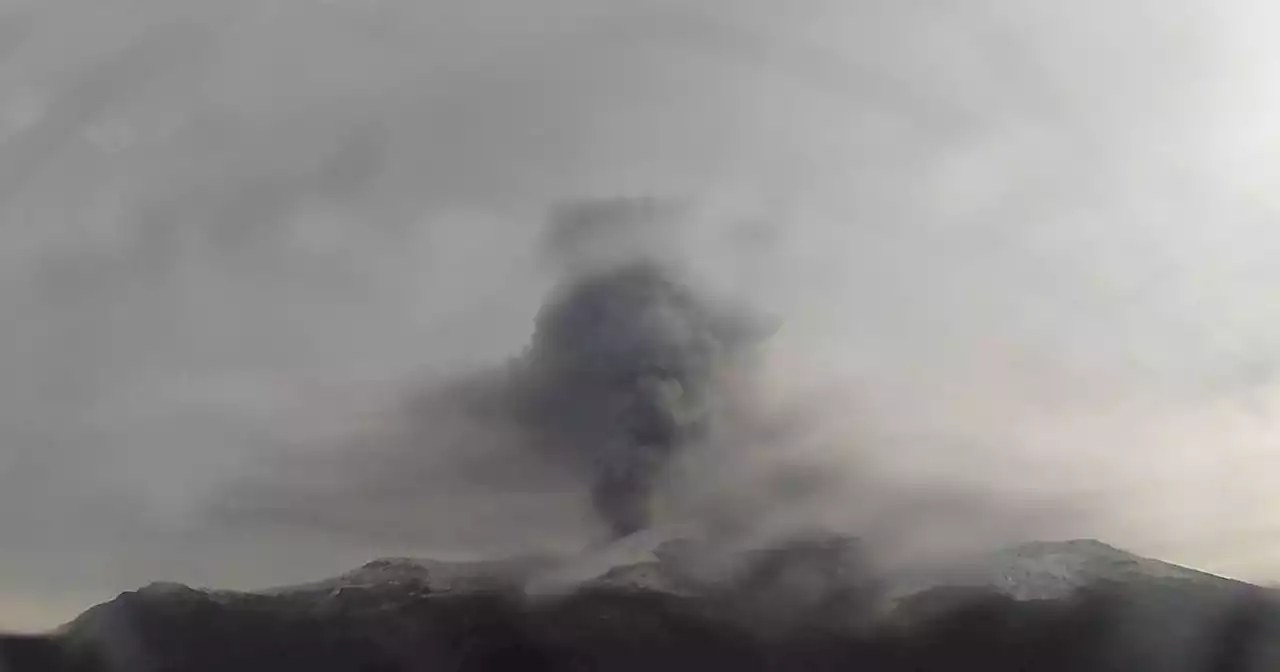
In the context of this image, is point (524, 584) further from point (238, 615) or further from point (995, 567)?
point (995, 567)

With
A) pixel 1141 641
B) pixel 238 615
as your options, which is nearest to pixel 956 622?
pixel 1141 641

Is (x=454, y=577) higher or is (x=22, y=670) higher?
(x=454, y=577)

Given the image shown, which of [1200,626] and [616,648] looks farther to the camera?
[616,648]

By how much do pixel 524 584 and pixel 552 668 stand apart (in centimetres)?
1449

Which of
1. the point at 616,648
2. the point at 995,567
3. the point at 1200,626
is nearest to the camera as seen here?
the point at 1200,626

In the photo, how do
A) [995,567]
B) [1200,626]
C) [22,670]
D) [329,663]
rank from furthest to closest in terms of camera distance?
[995,567]
[329,663]
[22,670]
[1200,626]

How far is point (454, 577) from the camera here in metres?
175

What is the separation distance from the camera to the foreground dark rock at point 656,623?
137m

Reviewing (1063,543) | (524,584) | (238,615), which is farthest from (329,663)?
(1063,543)

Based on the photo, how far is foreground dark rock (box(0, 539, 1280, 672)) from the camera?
136625 millimetres

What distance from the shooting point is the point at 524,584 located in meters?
162

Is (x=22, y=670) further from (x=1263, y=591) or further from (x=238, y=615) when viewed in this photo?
(x=1263, y=591)

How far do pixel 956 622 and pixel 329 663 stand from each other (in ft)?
283

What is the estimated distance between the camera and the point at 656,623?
162 metres
